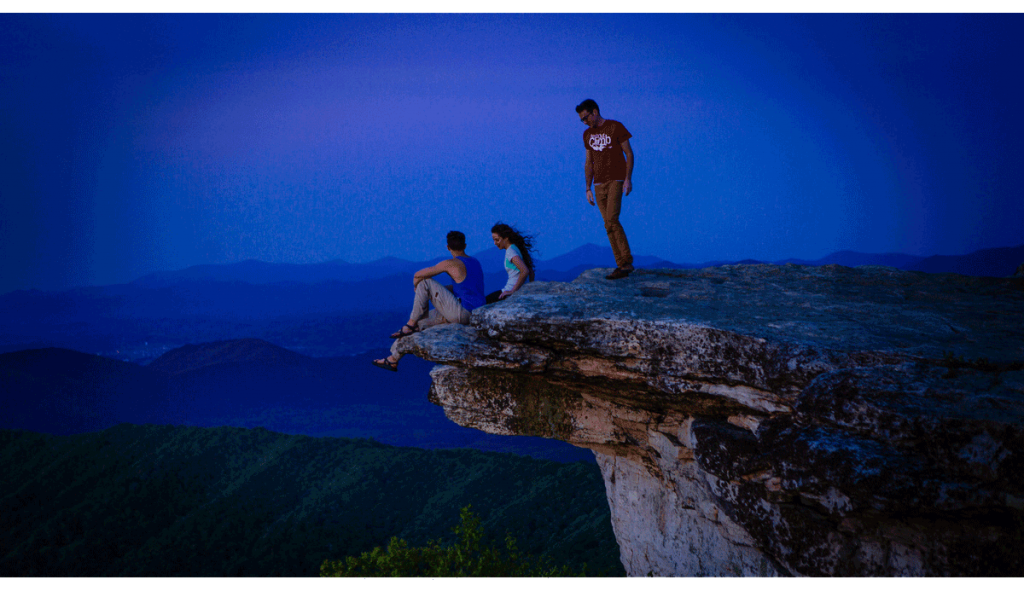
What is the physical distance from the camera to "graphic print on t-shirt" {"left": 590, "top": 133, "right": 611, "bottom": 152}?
12.0m

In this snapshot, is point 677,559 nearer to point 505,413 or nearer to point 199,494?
point 505,413

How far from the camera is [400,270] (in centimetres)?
15375

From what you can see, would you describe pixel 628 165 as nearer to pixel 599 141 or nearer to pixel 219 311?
pixel 599 141

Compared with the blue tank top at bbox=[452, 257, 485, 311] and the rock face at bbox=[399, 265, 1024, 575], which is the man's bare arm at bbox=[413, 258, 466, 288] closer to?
the blue tank top at bbox=[452, 257, 485, 311]

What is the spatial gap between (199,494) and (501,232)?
132 ft

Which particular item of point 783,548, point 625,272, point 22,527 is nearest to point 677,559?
point 783,548

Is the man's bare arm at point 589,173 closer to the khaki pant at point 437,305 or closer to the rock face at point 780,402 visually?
the rock face at point 780,402

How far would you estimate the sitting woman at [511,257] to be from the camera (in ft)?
42.2

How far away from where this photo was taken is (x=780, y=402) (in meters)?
9.23

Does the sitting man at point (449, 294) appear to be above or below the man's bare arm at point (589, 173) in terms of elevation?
below

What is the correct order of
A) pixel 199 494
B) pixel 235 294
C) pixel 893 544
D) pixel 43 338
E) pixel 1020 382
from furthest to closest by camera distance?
pixel 235 294 < pixel 43 338 < pixel 199 494 < pixel 893 544 < pixel 1020 382

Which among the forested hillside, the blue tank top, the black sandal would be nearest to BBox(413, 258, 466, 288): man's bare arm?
the blue tank top

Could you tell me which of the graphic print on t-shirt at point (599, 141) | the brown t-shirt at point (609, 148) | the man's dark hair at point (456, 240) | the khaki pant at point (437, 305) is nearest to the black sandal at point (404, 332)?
the khaki pant at point (437, 305)

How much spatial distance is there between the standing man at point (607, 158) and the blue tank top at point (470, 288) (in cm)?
319
